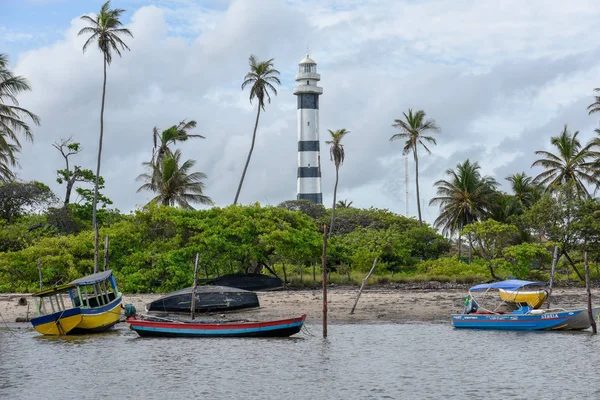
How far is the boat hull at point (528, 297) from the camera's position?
39781 mm

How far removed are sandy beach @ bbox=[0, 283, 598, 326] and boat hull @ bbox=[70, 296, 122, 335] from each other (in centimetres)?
361

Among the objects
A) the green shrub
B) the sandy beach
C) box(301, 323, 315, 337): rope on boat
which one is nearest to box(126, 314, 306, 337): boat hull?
box(301, 323, 315, 337): rope on boat

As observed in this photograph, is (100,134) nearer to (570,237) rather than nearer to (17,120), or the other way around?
(17,120)

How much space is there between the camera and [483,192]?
6619cm

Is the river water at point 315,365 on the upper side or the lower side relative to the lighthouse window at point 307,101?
lower

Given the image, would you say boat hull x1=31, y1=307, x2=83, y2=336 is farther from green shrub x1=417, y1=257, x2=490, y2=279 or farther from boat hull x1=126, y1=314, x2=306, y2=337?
green shrub x1=417, y1=257, x2=490, y2=279

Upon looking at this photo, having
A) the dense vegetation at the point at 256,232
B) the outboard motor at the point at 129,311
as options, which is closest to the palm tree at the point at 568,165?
the dense vegetation at the point at 256,232

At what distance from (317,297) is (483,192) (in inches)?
958

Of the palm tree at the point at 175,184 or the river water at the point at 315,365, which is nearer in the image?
the river water at the point at 315,365

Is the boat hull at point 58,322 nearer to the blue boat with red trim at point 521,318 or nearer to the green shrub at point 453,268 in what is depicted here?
the blue boat with red trim at point 521,318

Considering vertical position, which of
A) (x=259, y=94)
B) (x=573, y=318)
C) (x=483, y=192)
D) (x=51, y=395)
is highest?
(x=259, y=94)

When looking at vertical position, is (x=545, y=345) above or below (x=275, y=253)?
below

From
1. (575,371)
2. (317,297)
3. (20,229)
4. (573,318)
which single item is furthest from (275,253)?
(575,371)

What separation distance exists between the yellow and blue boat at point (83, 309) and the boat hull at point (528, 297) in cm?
1855
